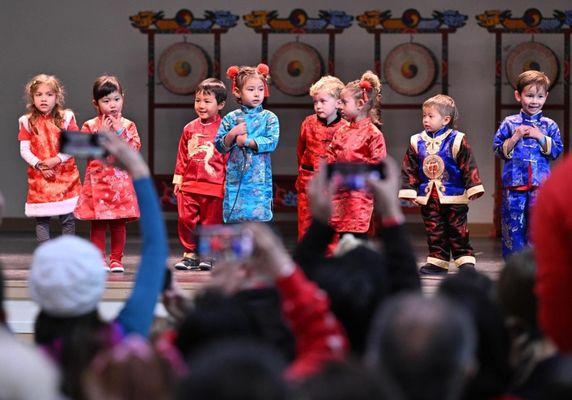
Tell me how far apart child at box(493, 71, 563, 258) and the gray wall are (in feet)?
10.3

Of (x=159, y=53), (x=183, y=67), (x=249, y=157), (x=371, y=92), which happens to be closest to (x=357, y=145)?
(x=371, y=92)

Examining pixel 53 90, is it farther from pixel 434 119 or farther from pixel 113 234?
pixel 434 119

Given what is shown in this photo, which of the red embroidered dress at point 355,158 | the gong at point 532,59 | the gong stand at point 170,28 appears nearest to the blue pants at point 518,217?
the red embroidered dress at point 355,158

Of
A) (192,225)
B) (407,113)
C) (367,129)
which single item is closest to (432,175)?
(367,129)

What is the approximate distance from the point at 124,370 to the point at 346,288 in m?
0.83

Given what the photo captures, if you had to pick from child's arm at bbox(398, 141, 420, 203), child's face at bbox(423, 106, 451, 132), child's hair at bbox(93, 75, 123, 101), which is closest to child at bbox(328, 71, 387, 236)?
child's arm at bbox(398, 141, 420, 203)

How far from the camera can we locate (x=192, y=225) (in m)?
6.27

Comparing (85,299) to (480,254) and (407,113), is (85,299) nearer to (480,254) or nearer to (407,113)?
(480,254)

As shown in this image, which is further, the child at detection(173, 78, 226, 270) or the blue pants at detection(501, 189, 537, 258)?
the child at detection(173, 78, 226, 270)

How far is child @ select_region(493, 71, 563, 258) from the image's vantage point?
608 cm

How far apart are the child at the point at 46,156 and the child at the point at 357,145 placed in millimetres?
1535

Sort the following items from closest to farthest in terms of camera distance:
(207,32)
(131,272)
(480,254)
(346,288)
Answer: (346,288) → (131,272) → (480,254) → (207,32)

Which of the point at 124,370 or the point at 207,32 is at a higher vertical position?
the point at 207,32

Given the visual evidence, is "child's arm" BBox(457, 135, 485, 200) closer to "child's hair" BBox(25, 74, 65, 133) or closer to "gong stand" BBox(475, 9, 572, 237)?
"child's hair" BBox(25, 74, 65, 133)
